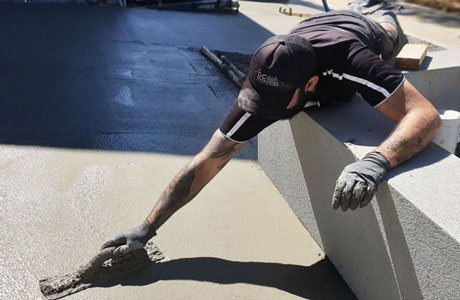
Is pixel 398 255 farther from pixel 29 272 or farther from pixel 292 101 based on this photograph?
pixel 29 272

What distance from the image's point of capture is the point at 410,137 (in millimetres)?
1908

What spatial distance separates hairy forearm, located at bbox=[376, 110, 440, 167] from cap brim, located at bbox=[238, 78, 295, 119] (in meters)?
0.46

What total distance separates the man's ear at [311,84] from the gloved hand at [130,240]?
1042mm

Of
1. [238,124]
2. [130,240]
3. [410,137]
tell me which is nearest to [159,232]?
[130,240]

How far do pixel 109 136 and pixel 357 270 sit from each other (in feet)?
6.98

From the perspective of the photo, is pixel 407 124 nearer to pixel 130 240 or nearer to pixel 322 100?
pixel 322 100

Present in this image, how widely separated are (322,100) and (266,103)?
0.49 m

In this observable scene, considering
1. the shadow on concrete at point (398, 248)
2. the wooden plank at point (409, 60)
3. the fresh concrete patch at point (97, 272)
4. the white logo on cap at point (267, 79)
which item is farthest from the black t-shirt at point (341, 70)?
the fresh concrete patch at point (97, 272)

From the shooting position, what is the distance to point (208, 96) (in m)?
4.41

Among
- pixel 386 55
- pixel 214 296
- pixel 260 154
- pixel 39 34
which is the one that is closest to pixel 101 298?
pixel 214 296

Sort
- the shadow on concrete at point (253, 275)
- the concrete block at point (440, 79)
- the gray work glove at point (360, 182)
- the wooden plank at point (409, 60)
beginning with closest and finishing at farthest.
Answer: the gray work glove at point (360, 182), the shadow on concrete at point (253, 275), the wooden plank at point (409, 60), the concrete block at point (440, 79)

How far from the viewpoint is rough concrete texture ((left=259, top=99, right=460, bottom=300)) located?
1607 mm

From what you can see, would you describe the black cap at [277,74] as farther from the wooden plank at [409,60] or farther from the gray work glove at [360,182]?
the wooden plank at [409,60]

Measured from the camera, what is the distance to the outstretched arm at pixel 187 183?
2268mm
